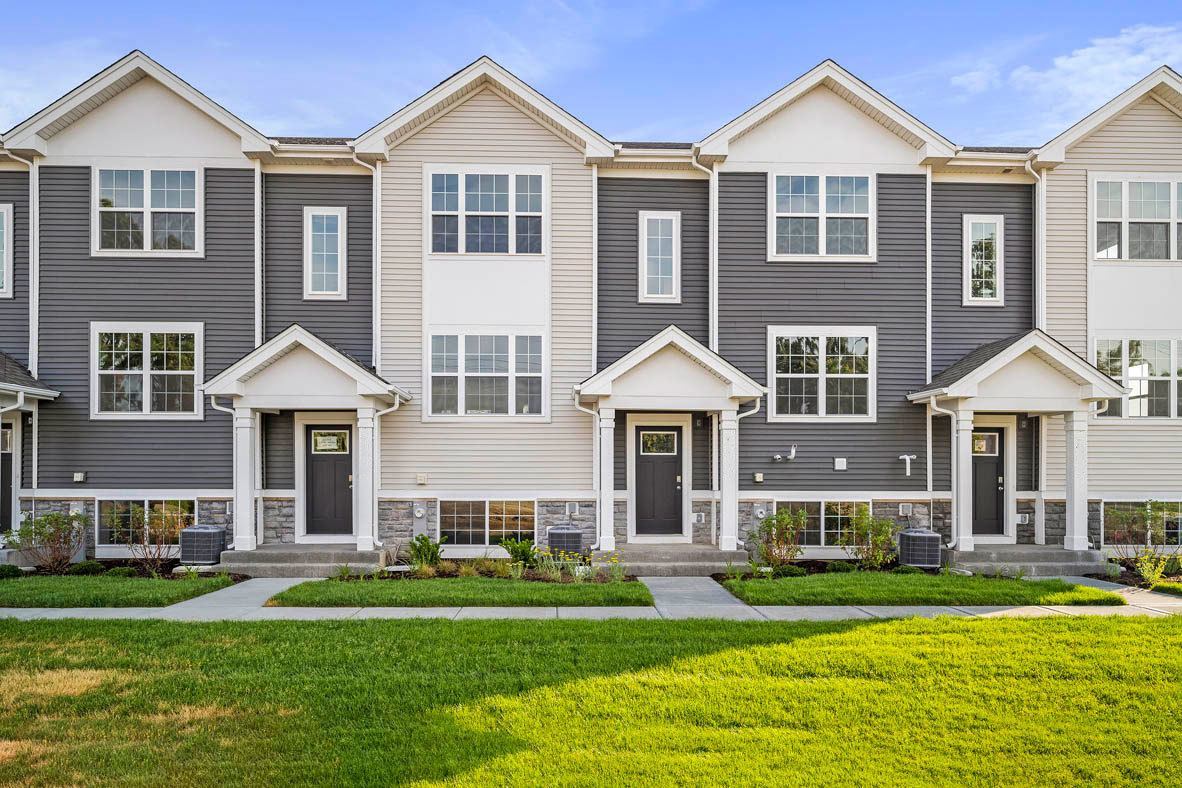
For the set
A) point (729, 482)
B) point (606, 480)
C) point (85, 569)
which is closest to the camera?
point (85, 569)

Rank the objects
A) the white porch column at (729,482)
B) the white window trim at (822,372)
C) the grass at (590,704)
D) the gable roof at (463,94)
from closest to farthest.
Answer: the grass at (590,704)
the white porch column at (729,482)
the gable roof at (463,94)
the white window trim at (822,372)

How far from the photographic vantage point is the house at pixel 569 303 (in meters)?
12.9

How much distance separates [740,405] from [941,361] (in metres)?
4.21

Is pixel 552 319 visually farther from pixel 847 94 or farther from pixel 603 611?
pixel 847 94

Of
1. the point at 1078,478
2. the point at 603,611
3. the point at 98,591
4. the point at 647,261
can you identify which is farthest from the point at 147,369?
the point at 1078,478

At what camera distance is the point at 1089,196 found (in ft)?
44.5

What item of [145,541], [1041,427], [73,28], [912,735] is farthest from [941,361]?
[73,28]

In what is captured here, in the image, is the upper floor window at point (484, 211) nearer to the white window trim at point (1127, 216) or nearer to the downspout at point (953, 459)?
the downspout at point (953, 459)

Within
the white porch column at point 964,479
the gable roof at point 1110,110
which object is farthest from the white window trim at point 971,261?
the white porch column at point 964,479

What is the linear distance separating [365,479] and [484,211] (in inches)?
218

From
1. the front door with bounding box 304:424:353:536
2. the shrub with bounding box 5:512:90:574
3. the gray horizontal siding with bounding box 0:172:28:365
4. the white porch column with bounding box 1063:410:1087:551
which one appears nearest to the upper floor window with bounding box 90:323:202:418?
the gray horizontal siding with bounding box 0:172:28:365

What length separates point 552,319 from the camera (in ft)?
43.5

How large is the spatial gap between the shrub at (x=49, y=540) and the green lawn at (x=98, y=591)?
113 cm

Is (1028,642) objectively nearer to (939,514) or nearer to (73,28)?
(939,514)
